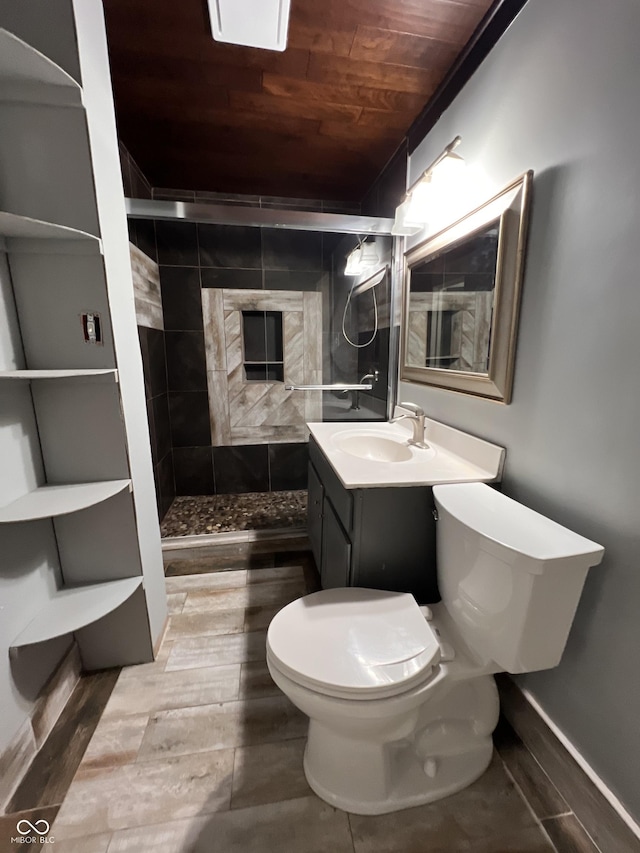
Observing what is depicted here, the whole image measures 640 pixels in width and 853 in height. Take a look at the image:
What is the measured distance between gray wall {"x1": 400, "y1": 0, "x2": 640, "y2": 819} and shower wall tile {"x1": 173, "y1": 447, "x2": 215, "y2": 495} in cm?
231

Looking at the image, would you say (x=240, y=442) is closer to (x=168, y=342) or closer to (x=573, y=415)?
(x=168, y=342)

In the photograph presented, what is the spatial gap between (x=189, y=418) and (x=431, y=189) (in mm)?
2204

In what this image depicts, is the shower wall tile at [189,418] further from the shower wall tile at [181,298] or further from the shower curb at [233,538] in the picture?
the shower curb at [233,538]

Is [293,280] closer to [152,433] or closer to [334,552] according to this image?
[152,433]

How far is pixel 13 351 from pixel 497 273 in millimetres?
1528

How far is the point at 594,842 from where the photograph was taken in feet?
2.79

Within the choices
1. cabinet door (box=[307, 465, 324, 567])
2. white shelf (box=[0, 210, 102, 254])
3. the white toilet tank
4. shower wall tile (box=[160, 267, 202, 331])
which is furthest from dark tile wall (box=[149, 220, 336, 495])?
the white toilet tank

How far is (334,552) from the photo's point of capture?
1.38 metres

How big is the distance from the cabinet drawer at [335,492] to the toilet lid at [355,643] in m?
0.24

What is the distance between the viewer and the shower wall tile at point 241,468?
286cm

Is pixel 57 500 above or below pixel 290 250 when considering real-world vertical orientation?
below

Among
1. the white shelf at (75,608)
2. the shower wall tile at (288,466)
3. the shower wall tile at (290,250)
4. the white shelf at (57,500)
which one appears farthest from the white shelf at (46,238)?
the shower wall tile at (288,466)

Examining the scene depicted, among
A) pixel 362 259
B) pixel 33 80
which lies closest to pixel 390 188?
pixel 362 259

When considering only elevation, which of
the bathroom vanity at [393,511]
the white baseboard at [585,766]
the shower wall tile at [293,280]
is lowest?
the white baseboard at [585,766]
